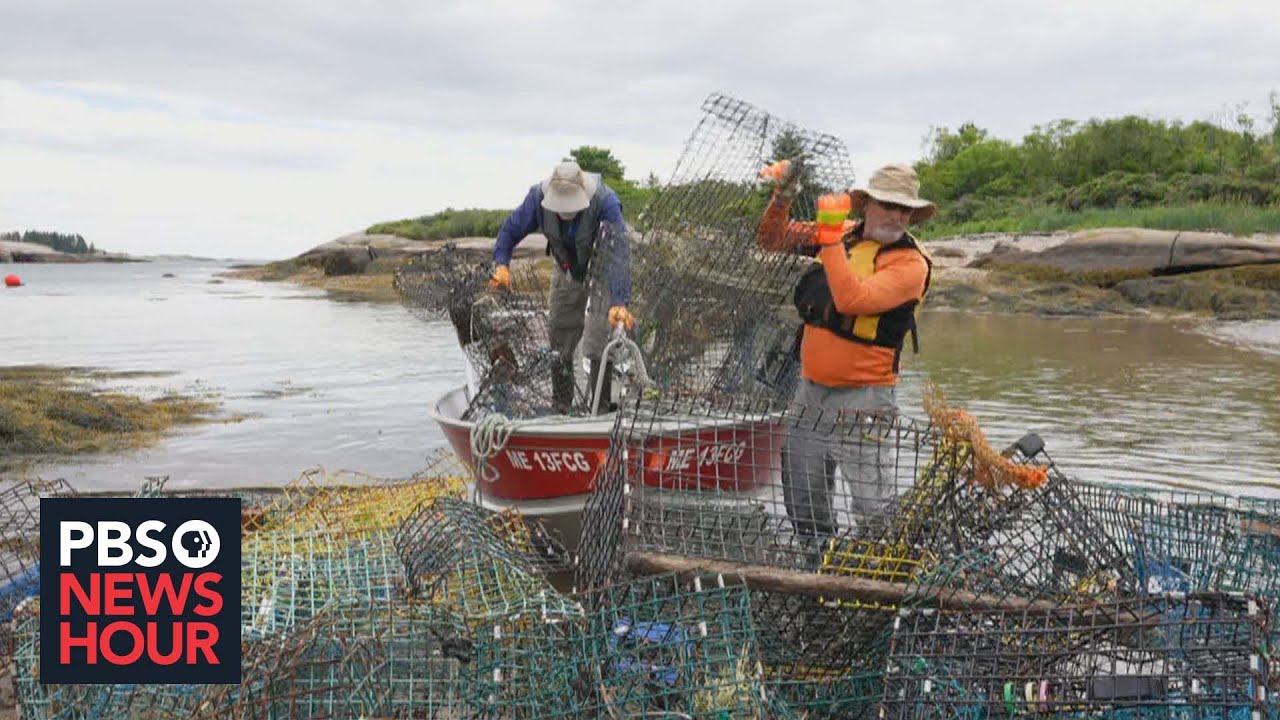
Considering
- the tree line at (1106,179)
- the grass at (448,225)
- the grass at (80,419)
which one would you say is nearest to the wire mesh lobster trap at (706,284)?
the grass at (80,419)

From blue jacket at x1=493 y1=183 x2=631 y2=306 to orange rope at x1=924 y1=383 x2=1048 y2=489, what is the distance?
275 cm

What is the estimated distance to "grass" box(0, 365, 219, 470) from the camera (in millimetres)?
9727

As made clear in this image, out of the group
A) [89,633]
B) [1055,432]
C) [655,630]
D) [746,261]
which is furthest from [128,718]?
[1055,432]

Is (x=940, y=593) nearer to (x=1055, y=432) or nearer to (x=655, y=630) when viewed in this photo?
(x=655, y=630)

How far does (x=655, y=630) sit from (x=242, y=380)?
1357 cm

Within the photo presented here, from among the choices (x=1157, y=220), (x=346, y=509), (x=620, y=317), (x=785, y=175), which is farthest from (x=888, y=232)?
(x=1157, y=220)

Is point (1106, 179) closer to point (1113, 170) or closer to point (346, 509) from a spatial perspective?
point (1113, 170)

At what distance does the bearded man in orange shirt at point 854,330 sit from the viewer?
4.04 metres

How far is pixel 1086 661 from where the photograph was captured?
9.32 ft

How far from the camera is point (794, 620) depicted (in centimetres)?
328

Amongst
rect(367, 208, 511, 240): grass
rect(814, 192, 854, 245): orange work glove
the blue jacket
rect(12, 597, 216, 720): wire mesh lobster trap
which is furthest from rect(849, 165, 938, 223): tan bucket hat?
rect(367, 208, 511, 240): grass

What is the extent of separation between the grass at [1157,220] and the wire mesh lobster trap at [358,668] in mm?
26562

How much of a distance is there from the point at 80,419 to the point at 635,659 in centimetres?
964

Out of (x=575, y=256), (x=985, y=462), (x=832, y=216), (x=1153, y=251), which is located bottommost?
A: (x=985, y=462)
